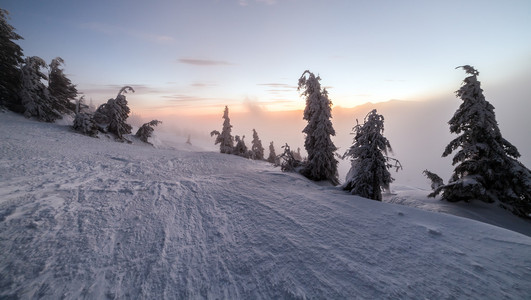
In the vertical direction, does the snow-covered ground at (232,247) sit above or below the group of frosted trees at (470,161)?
below

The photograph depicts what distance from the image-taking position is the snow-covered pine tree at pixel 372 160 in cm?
1035

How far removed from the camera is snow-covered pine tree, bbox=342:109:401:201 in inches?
408

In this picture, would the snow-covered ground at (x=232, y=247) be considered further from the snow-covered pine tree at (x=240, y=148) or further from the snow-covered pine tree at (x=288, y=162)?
the snow-covered pine tree at (x=240, y=148)

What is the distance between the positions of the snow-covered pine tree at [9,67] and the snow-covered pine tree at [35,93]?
2.95 ft

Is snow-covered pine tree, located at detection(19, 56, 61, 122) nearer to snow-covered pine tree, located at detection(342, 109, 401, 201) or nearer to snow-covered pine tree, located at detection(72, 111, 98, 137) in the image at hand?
snow-covered pine tree, located at detection(72, 111, 98, 137)

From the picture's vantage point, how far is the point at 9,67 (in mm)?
21359

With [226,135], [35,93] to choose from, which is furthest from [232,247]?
[35,93]

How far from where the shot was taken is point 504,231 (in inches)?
219

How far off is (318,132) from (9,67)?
108 ft

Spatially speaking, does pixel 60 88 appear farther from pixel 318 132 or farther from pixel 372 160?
pixel 372 160

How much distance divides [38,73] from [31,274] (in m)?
30.6

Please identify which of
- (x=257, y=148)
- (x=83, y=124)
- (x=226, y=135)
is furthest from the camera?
(x=257, y=148)

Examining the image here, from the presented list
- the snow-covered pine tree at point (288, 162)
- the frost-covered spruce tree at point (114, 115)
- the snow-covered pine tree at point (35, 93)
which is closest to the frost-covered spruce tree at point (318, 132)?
the snow-covered pine tree at point (288, 162)

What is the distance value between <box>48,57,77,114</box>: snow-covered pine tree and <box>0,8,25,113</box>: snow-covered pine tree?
2.98m
